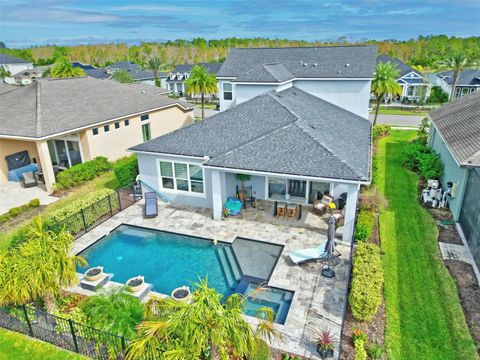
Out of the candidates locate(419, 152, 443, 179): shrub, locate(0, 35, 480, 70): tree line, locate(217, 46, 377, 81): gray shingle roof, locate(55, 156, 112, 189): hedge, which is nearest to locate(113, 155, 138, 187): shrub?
locate(55, 156, 112, 189): hedge

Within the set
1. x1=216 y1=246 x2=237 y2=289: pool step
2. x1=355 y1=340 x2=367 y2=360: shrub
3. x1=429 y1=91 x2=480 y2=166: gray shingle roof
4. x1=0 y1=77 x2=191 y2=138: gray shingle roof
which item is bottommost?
x1=216 y1=246 x2=237 y2=289: pool step

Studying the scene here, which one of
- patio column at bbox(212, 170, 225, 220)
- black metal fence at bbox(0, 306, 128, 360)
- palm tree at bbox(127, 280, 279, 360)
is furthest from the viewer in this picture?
patio column at bbox(212, 170, 225, 220)

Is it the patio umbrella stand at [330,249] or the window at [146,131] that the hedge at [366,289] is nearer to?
the patio umbrella stand at [330,249]

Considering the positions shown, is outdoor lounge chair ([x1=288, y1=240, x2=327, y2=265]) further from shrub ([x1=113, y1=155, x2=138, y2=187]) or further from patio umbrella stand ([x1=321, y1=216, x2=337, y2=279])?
shrub ([x1=113, y1=155, x2=138, y2=187])

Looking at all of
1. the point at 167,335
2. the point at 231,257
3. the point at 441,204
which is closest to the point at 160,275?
the point at 231,257

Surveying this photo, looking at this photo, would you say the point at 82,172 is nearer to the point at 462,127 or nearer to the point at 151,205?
the point at 151,205

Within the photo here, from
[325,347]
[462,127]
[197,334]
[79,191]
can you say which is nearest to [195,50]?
[79,191]
